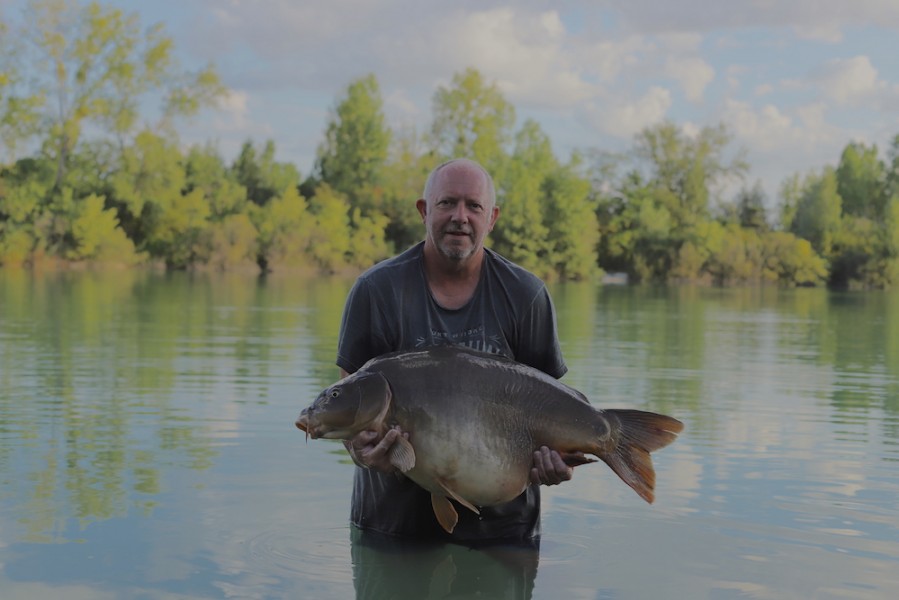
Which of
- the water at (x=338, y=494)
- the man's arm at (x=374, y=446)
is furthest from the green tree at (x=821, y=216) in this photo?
the man's arm at (x=374, y=446)

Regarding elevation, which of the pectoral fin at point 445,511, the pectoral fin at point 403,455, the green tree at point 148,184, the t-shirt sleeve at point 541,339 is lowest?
the pectoral fin at point 445,511

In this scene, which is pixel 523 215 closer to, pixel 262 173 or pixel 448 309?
pixel 262 173

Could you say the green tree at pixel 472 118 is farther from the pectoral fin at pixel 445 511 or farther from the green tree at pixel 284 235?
the pectoral fin at pixel 445 511

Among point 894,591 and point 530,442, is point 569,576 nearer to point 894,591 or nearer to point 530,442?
point 530,442

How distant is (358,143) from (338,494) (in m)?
74.6

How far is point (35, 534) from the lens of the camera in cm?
614

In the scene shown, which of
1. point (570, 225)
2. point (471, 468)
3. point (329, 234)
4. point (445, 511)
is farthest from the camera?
point (570, 225)

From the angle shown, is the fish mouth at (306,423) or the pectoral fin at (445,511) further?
the pectoral fin at (445,511)

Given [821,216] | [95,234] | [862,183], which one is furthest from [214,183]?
[862,183]

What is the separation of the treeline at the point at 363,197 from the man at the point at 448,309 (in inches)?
2239

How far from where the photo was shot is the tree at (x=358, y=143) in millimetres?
80188

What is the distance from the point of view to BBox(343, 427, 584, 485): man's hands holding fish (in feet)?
15.7

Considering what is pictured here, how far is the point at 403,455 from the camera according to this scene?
189 inches

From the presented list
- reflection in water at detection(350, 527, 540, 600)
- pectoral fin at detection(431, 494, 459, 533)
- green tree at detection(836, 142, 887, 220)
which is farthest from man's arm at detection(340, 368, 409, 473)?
green tree at detection(836, 142, 887, 220)
